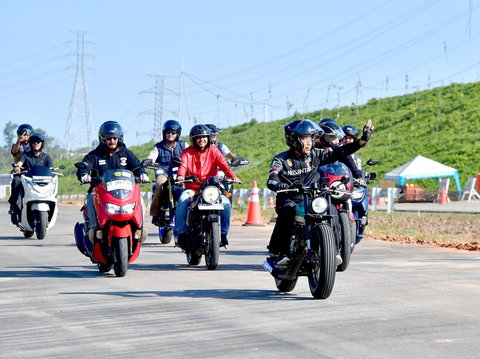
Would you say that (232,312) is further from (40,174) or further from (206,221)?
(40,174)

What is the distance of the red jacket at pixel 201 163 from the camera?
1410cm

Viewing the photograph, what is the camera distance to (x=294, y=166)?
10562 mm

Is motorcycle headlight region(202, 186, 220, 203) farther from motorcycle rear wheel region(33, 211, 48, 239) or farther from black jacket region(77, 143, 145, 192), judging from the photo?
motorcycle rear wheel region(33, 211, 48, 239)

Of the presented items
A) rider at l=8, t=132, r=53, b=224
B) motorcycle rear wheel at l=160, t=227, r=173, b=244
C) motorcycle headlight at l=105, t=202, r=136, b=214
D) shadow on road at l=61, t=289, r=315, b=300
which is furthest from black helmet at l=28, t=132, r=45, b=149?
shadow on road at l=61, t=289, r=315, b=300

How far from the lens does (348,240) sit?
489 inches

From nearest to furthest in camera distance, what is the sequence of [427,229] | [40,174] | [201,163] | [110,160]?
[110,160], [201,163], [40,174], [427,229]

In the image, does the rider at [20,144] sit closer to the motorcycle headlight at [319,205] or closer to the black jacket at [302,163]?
the black jacket at [302,163]

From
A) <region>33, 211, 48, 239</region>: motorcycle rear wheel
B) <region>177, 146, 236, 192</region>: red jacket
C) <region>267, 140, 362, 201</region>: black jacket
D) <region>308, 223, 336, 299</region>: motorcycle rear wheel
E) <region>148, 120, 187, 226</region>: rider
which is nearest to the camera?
<region>308, 223, 336, 299</region>: motorcycle rear wheel

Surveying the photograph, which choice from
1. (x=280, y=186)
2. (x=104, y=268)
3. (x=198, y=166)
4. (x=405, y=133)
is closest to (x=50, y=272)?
(x=104, y=268)

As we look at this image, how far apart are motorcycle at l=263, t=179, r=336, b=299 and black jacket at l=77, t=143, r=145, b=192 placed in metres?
3.59

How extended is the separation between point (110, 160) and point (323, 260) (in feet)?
15.8

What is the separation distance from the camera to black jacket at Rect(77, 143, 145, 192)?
13594mm

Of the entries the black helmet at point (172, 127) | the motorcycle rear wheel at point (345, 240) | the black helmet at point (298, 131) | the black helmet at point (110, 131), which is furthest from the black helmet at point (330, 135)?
the black helmet at point (172, 127)

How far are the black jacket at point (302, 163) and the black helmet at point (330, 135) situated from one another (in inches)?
124
